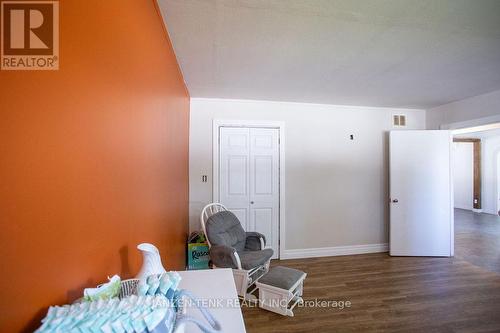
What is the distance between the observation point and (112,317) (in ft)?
1.58

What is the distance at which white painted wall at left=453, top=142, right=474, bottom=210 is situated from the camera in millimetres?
6949

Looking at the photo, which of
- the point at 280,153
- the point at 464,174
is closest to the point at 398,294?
the point at 280,153

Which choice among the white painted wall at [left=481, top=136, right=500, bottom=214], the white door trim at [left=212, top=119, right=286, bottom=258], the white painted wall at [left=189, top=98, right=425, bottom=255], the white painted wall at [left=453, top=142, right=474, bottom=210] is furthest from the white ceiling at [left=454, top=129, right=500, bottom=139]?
the white door trim at [left=212, top=119, right=286, bottom=258]

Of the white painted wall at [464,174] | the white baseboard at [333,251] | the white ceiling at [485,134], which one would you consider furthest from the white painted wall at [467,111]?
the white painted wall at [464,174]

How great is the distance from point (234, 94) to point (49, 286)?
2821 millimetres

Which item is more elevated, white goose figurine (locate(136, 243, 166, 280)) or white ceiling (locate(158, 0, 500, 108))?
white ceiling (locate(158, 0, 500, 108))

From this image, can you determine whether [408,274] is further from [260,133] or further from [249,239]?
[260,133]

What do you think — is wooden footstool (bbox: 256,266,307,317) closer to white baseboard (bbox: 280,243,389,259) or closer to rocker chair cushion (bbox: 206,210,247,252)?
rocker chair cushion (bbox: 206,210,247,252)

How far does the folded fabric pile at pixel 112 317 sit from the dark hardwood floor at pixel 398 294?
1.65m

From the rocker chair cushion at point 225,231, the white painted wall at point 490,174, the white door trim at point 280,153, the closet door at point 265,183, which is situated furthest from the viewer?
the white painted wall at point 490,174

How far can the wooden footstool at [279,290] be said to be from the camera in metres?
1.97

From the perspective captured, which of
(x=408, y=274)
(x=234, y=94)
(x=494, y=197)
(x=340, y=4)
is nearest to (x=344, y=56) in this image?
(x=340, y=4)

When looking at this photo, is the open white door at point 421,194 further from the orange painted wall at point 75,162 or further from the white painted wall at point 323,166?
the orange painted wall at point 75,162

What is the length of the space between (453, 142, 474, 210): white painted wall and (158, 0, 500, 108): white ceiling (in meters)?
5.89
